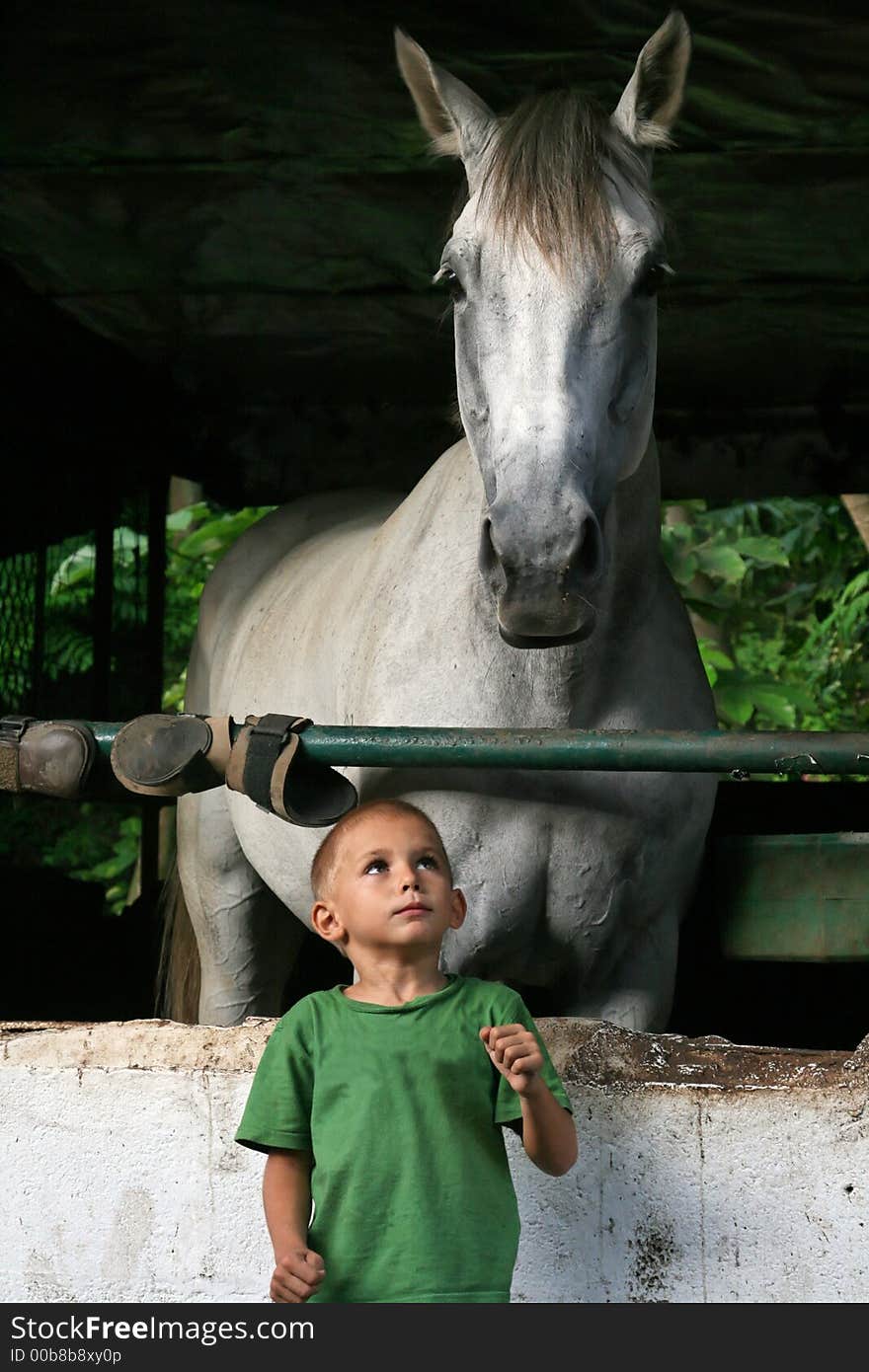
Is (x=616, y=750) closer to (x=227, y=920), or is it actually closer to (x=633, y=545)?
(x=633, y=545)

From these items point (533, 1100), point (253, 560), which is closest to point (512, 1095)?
point (533, 1100)

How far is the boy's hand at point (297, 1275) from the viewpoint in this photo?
5.02 ft

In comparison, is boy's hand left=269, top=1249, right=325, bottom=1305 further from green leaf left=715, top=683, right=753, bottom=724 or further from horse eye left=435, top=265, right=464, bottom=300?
green leaf left=715, top=683, right=753, bottom=724

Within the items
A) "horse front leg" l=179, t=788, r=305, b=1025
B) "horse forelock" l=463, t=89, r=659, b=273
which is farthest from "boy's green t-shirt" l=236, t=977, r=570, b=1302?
"horse front leg" l=179, t=788, r=305, b=1025

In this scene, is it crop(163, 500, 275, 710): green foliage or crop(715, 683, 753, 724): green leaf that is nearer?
crop(715, 683, 753, 724): green leaf

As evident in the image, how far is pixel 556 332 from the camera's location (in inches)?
86.4

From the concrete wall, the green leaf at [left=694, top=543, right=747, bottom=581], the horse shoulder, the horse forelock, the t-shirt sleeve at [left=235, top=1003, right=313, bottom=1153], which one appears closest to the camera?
the t-shirt sleeve at [left=235, top=1003, right=313, bottom=1153]

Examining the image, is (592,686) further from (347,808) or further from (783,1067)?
(783,1067)

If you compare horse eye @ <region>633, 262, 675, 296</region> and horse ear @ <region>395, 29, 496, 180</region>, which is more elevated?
horse ear @ <region>395, 29, 496, 180</region>

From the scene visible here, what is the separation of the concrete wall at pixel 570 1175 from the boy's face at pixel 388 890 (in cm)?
32

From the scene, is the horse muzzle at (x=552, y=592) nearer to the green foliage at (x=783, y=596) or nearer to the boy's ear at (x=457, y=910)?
the boy's ear at (x=457, y=910)

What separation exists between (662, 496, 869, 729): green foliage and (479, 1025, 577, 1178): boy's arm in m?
5.11

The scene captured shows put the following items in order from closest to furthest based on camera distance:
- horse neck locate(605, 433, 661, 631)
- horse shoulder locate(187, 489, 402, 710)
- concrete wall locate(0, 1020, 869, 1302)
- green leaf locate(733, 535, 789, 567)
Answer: concrete wall locate(0, 1020, 869, 1302)
horse neck locate(605, 433, 661, 631)
horse shoulder locate(187, 489, 402, 710)
green leaf locate(733, 535, 789, 567)

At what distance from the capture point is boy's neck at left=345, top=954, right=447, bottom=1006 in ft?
5.52
